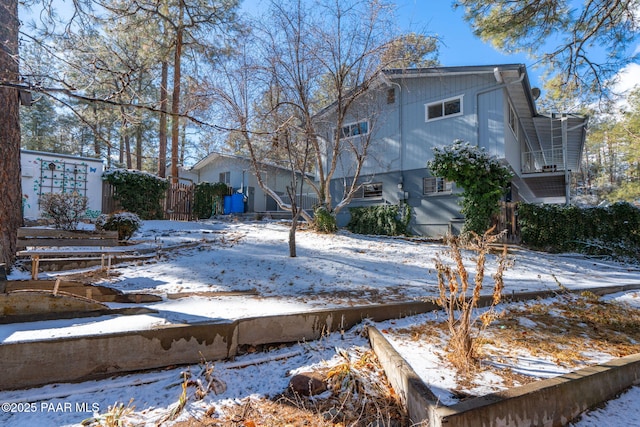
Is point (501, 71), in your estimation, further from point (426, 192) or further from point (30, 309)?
point (30, 309)

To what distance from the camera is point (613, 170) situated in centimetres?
2742

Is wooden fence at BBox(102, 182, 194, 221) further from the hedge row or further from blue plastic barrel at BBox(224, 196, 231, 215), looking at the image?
the hedge row

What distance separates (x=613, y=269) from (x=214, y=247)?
9406mm

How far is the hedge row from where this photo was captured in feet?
27.2

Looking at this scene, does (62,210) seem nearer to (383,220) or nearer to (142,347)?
(142,347)

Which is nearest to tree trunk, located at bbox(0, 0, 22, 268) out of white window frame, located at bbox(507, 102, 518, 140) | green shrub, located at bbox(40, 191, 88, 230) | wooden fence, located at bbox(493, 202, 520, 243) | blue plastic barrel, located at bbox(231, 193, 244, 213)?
green shrub, located at bbox(40, 191, 88, 230)

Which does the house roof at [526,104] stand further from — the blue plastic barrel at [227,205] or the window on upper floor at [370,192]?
the blue plastic barrel at [227,205]

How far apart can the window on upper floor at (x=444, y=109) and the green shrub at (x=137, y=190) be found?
11.1 m

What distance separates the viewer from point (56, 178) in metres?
10.0

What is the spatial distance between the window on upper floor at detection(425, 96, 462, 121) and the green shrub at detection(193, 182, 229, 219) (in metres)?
11.3

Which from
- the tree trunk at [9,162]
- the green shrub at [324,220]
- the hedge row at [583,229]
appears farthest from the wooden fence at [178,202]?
the hedge row at [583,229]

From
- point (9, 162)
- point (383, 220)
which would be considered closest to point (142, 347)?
point (9, 162)

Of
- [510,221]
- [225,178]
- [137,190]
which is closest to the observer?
[510,221]

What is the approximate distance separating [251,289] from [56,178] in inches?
390
